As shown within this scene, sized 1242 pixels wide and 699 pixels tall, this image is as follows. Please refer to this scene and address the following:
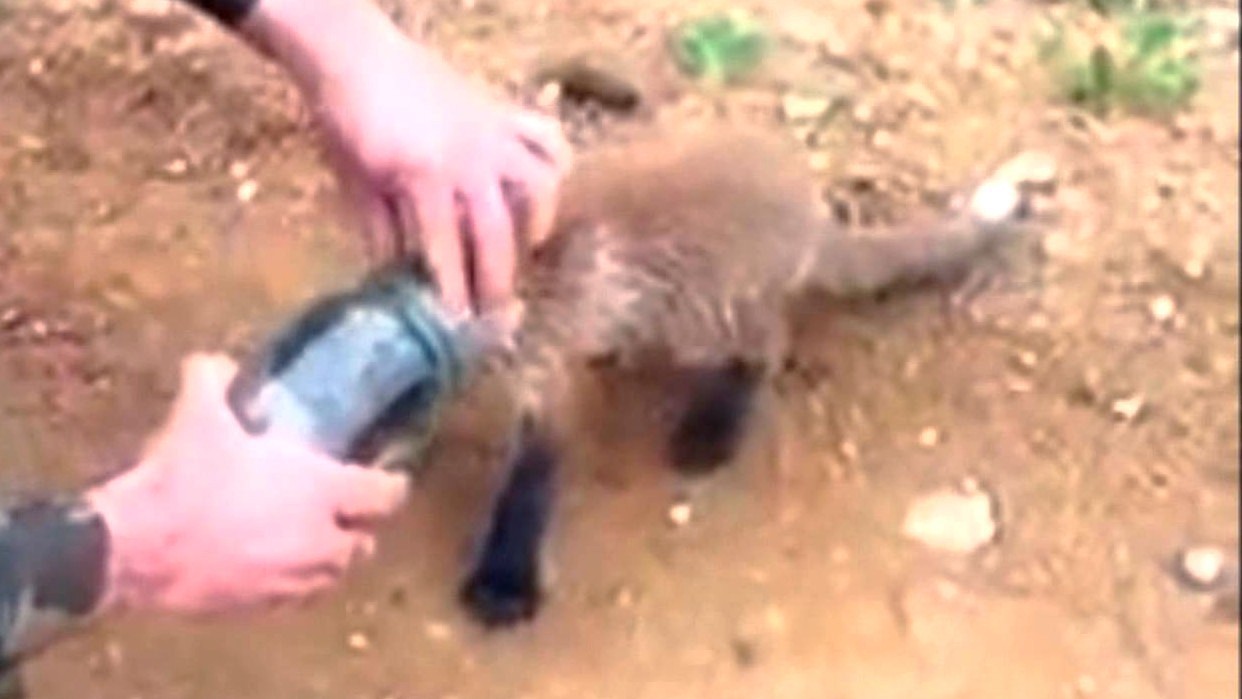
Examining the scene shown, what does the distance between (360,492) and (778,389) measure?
1107 millimetres

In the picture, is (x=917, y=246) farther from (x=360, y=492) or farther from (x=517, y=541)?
(x=360, y=492)

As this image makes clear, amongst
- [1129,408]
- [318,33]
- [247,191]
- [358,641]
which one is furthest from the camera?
[247,191]

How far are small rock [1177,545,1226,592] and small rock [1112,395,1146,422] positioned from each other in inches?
7.6

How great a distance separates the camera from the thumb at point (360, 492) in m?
1.98

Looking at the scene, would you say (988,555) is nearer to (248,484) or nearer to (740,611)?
(740,611)

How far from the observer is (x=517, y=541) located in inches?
112

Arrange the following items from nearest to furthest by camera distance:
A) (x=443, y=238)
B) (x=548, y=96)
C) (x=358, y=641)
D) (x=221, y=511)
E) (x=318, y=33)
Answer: (x=221, y=511)
(x=443, y=238)
(x=318, y=33)
(x=358, y=641)
(x=548, y=96)

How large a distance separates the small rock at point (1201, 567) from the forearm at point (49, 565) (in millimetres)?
1267

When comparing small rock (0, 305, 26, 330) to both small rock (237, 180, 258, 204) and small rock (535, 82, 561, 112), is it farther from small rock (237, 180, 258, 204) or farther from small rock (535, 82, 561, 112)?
small rock (535, 82, 561, 112)

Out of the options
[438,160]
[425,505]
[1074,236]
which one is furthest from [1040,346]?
[438,160]

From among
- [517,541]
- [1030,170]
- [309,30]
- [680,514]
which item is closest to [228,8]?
[309,30]

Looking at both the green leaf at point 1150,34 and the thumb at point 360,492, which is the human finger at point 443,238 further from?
the green leaf at point 1150,34

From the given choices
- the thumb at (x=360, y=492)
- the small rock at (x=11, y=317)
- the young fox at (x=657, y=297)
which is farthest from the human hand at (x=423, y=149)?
the small rock at (x=11, y=317)

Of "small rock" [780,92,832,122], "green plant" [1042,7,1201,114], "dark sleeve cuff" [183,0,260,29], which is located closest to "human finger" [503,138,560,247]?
"dark sleeve cuff" [183,0,260,29]
